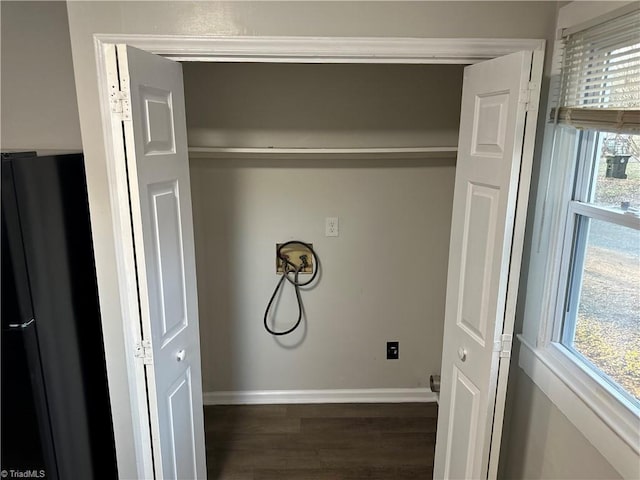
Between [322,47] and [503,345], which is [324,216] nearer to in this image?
[322,47]

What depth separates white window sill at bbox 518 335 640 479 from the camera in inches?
49.4

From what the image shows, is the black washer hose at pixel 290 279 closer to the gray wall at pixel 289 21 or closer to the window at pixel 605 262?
the gray wall at pixel 289 21

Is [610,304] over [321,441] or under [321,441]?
over

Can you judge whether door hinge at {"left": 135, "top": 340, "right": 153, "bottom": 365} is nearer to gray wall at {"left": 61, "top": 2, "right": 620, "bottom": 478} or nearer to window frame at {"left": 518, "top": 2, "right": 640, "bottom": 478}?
gray wall at {"left": 61, "top": 2, "right": 620, "bottom": 478}

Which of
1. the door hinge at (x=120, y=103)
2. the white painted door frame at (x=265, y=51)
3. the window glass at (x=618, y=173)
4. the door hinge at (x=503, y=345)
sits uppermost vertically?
the white painted door frame at (x=265, y=51)

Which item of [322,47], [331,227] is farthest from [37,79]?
[331,227]

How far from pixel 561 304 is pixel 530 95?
82 cm

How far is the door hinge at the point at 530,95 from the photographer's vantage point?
4.44 ft

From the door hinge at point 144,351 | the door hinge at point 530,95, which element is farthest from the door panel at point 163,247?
the door hinge at point 530,95

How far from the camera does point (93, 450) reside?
194cm

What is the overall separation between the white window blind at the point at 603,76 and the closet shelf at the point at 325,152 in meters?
0.92

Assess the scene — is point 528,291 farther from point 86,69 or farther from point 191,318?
point 86,69

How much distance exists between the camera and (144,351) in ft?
4.97

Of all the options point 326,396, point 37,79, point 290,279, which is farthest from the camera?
point 326,396
